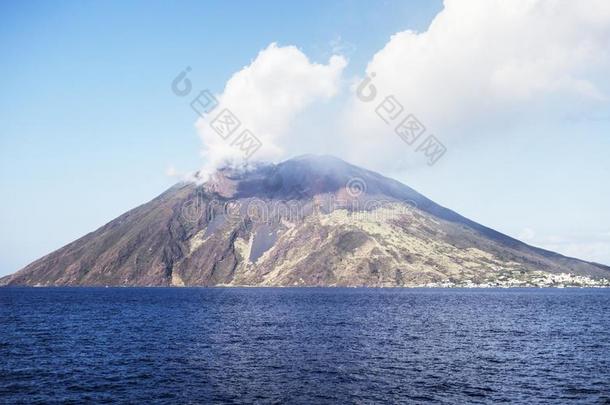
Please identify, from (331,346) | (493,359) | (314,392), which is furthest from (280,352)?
(493,359)

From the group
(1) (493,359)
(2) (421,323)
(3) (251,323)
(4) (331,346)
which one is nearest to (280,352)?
(4) (331,346)

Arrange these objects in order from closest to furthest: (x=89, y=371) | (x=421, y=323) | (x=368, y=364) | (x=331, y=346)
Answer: (x=89, y=371)
(x=368, y=364)
(x=331, y=346)
(x=421, y=323)

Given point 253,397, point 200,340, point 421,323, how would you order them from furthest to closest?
1. point 421,323
2. point 200,340
3. point 253,397

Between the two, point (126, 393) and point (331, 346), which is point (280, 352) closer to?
point (331, 346)

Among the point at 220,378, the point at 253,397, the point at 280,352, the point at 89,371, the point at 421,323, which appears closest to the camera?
the point at 253,397

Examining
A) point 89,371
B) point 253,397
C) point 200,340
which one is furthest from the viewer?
point 200,340

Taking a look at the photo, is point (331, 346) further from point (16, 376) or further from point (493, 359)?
point (16, 376)

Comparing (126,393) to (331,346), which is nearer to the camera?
(126,393)

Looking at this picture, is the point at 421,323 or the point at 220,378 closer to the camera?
the point at 220,378

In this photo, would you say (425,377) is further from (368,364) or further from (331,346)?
(331,346)
